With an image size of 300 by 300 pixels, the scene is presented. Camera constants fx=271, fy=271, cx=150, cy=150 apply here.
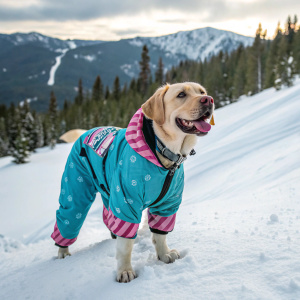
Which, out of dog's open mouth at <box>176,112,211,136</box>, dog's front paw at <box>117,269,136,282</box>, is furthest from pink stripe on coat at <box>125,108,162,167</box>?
dog's front paw at <box>117,269,136,282</box>

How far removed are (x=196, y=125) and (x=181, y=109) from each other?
20 centimetres

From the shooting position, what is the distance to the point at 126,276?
2262 mm

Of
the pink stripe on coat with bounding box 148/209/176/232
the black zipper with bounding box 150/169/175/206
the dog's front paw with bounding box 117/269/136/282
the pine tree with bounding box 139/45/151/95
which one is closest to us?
the dog's front paw with bounding box 117/269/136/282

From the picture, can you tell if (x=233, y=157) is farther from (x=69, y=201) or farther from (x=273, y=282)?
(x=273, y=282)

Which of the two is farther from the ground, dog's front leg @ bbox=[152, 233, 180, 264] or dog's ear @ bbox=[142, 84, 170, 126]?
dog's ear @ bbox=[142, 84, 170, 126]

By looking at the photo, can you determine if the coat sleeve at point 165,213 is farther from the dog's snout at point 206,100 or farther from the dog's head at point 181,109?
the dog's snout at point 206,100

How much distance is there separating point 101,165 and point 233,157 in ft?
16.9

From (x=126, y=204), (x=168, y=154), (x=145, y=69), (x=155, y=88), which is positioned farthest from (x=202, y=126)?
(x=145, y=69)

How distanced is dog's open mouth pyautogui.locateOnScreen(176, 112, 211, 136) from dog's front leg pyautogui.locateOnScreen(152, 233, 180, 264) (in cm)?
111

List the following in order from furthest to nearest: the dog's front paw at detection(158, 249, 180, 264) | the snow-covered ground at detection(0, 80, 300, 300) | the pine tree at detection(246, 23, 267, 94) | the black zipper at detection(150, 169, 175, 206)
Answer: the pine tree at detection(246, 23, 267, 94) < the dog's front paw at detection(158, 249, 180, 264) < the black zipper at detection(150, 169, 175, 206) < the snow-covered ground at detection(0, 80, 300, 300)

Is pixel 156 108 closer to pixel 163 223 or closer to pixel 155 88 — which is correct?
pixel 163 223

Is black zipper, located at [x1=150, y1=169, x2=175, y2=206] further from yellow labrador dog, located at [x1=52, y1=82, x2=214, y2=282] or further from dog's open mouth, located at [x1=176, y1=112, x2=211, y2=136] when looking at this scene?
dog's open mouth, located at [x1=176, y1=112, x2=211, y2=136]

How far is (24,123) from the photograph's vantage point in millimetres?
43125

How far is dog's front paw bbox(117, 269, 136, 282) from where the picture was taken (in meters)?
2.25
